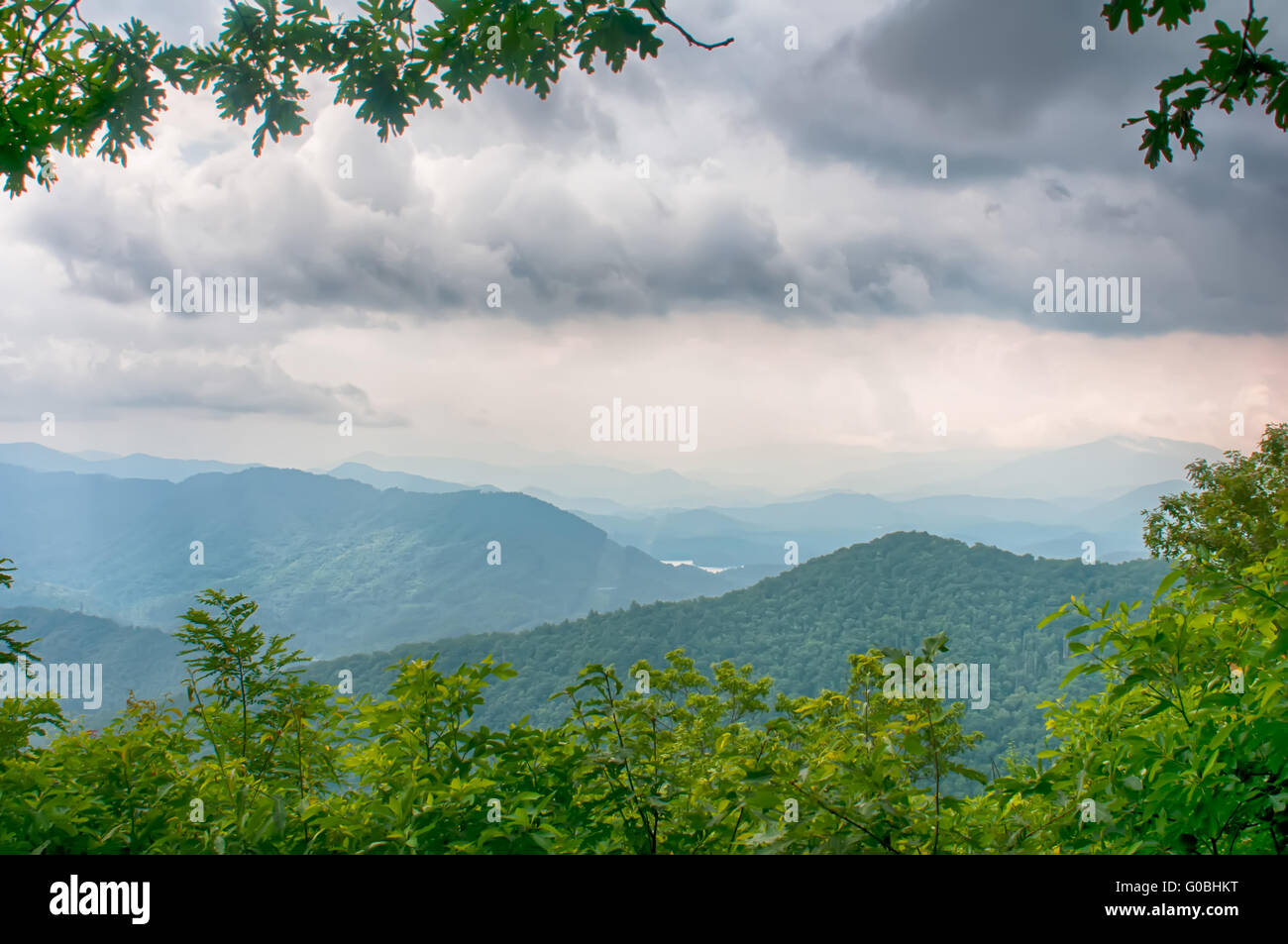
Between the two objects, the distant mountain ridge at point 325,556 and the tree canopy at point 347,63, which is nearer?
the tree canopy at point 347,63

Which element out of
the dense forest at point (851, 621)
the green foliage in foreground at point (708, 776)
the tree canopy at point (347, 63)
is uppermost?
the tree canopy at point (347, 63)

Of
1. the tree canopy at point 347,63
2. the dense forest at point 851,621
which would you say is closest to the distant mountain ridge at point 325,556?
the dense forest at point 851,621

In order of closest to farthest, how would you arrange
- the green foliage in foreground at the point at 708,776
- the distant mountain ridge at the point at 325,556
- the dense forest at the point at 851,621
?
the green foliage in foreground at the point at 708,776
the dense forest at the point at 851,621
the distant mountain ridge at the point at 325,556

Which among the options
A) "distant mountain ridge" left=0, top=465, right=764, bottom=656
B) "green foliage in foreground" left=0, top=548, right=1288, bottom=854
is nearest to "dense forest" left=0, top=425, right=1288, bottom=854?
"green foliage in foreground" left=0, top=548, right=1288, bottom=854

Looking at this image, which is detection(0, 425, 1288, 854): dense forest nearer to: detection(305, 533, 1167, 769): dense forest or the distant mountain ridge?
detection(305, 533, 1167, 769): dense forest

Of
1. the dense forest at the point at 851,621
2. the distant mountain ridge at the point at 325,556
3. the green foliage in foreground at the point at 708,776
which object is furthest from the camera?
Result: the distant mountain ridge at the point at 325,556

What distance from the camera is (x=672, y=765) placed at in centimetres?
180

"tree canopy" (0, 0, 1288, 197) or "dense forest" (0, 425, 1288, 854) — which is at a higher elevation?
"tree canopy" (0, 0, 1288, 197)

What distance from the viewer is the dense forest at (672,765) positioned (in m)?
1.43

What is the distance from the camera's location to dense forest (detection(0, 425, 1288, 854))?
4.69ft

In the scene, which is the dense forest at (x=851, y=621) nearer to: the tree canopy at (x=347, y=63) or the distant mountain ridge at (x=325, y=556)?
the tree canopy at (x=347, y=63)

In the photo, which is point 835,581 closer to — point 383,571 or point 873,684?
point 873,684

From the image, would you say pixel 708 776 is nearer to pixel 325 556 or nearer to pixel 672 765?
pixel 672 765
